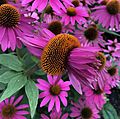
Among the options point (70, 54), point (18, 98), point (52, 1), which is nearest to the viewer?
point (70, 54)

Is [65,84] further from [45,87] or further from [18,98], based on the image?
[18,98]

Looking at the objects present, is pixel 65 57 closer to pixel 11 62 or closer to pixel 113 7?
pixel 11 62

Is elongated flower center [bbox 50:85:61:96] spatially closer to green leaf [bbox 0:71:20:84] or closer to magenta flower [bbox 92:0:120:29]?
green leaf [bbox 0:71:20:84]

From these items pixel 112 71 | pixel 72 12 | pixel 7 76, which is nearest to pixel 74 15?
pixel 72 12

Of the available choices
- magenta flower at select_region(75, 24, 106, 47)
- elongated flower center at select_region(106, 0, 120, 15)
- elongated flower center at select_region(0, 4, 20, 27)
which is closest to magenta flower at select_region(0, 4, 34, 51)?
elongated flower center at select_region(0, 4, 20, 27)

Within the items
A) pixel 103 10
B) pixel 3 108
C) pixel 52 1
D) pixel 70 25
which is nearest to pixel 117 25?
pixel 103 10

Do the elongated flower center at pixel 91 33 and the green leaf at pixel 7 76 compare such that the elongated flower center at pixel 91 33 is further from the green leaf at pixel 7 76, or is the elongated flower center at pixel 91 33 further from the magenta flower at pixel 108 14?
the green leaf at pixel 7 76
